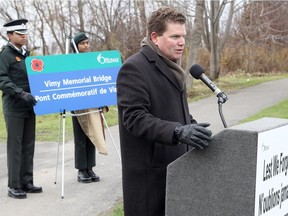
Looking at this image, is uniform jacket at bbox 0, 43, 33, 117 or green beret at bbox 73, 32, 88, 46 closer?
uniform jacket at bbox 0, 43, 33, 117

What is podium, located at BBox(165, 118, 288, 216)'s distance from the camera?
231cm

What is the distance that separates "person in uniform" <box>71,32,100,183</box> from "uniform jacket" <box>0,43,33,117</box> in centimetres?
75

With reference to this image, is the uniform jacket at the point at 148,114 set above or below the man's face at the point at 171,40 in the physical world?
below

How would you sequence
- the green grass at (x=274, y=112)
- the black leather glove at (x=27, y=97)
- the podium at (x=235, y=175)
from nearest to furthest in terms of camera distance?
the podium at (x=235, y=175) < the black leather glove at (x=27, y=97) < the green grass at (x=274, y=112)

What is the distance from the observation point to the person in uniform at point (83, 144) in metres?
6.33

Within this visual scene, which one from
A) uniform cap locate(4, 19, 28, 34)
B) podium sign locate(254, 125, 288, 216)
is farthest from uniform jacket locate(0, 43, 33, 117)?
podium sign locate(254, 125, 288, 216)

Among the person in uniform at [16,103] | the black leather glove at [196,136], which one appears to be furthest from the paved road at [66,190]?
the black leather glove at [196,136]

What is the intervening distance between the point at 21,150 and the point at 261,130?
4.23m

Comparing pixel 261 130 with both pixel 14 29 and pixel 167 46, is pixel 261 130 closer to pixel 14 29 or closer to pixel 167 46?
pixel 167 46

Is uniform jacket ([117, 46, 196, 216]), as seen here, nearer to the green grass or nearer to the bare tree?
the green grass

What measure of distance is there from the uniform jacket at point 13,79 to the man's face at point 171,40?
3.06 meters

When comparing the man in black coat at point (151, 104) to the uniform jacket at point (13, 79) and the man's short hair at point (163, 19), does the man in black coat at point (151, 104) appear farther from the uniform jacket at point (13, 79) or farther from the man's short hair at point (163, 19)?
the uniform jacket at point (13, 79)

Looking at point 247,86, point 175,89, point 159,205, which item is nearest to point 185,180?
point 159,205

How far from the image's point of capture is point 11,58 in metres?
5.68
